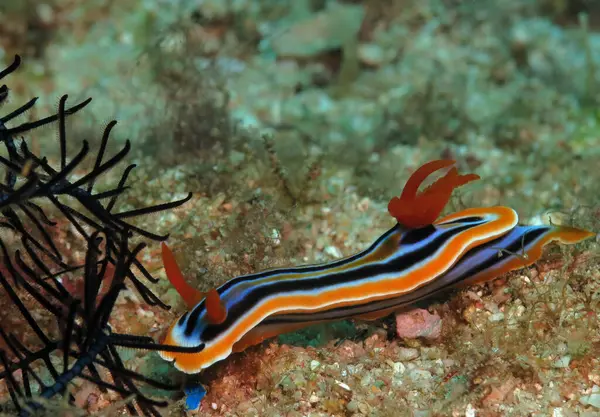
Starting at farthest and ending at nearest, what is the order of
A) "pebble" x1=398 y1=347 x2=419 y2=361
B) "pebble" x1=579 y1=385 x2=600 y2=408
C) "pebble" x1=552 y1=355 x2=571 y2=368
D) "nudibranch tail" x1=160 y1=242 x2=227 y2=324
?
1. "pebble" x1=398 y1=347 x2=419 y2=361
2. "pebble" x1=552 y1=355 x2=571 y2=368
3. "pebble" x1=579 y1=385 x2=600 y2=408
4. "nudibranch tail" x1=160 y1=242 x2=227 y2=324

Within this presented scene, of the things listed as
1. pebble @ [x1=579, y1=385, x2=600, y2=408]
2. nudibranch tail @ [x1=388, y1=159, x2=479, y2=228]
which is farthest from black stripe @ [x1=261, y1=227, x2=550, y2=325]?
pebble @ [x1=579, y1=385, x2=600, y2=408]

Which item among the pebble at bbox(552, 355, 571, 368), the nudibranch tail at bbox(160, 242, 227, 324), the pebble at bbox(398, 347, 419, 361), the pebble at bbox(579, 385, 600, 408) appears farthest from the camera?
the pebble at bbox(398, 347, 419, 361)

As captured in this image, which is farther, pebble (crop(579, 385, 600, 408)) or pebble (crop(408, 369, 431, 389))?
pebble (crop(408, 369, 431, 389))

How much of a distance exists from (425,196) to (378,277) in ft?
1.60

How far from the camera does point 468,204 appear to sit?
15.1ft

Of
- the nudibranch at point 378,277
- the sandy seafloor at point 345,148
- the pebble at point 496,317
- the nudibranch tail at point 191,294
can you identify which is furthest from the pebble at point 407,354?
the nudibranch tail at point 191,294

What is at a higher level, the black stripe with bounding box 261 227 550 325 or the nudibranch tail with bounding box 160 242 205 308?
the nudibranch tail with bounding box 160 242 205 308

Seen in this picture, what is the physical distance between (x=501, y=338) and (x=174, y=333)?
1.67 m

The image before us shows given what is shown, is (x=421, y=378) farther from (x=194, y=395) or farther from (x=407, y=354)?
(x=194, y=395)

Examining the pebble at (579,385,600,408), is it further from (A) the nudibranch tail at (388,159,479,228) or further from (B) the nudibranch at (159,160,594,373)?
(A) the nudibranch tail at (388,159,479,228)

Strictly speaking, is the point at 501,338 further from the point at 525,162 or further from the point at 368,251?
the point at 525,162

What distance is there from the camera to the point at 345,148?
5.95 m

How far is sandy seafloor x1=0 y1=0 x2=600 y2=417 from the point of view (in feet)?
9.59

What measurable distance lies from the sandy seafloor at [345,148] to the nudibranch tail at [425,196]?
2.04 ft
